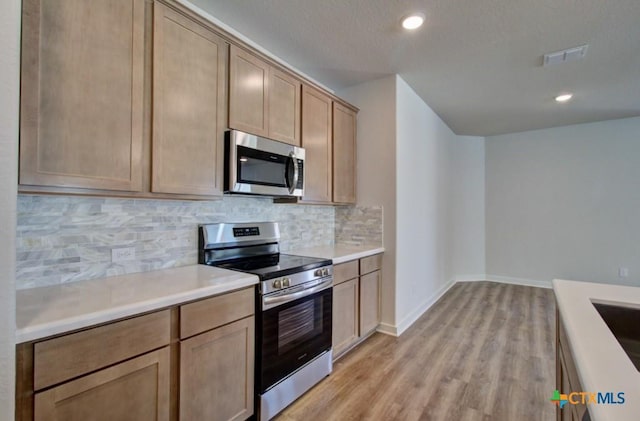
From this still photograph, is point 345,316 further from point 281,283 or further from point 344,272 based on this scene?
point 281,283

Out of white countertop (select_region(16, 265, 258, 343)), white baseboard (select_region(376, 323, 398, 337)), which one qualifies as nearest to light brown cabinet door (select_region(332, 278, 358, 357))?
white baseboard (select_region(376, 323, 398, 337))

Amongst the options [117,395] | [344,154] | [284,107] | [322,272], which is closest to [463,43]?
[344,154]

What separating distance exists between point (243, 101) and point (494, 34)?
80.8 inches

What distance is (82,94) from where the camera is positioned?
4.45 ft

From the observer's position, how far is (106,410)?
1.18 meters

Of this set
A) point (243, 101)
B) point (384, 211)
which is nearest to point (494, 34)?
point (384, 211)

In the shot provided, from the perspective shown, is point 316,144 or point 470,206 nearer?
point 316,144

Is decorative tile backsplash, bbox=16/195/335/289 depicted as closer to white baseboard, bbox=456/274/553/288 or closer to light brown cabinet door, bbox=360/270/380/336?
light brown cabinet door, bbox=360/270/380/336

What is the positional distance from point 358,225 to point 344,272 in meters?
0.89

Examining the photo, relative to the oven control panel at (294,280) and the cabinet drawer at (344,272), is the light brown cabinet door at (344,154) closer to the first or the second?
the cabinet drawer at (344,272)

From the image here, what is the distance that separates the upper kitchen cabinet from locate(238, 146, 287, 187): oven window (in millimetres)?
165

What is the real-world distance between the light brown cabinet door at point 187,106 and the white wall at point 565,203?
5.37 metres

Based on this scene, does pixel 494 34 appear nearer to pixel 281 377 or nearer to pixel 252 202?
pixel 252 202

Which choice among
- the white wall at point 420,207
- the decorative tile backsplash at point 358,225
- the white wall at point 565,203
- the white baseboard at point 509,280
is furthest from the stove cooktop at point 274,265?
the white wall at point 565,203
